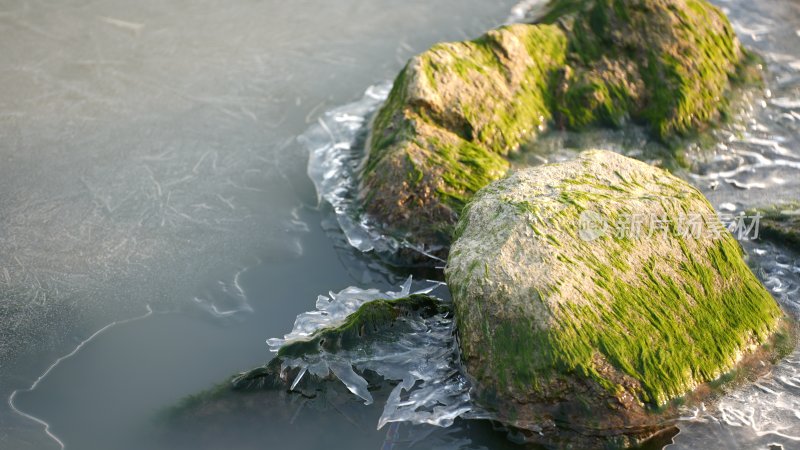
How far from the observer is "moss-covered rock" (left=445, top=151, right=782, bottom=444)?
13.2ft

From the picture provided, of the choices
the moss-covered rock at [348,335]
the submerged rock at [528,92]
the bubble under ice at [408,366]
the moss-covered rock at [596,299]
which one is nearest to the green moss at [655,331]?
the moss-covered rock at [596,299]

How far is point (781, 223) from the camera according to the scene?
18.3 feet

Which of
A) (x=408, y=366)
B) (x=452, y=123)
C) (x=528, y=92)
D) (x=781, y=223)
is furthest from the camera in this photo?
(x=528, y=92)

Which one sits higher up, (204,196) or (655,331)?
(655,331)

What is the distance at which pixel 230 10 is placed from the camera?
8.24m

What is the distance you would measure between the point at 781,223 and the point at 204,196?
4128 millimetres

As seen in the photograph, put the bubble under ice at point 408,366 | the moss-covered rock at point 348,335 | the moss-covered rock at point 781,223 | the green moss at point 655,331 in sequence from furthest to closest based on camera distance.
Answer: the moss-covered rock at point 781,223 → the moss-covered rock at point 348,335 → the bubble under ice at point 408,366 → the green moss at point 655,331

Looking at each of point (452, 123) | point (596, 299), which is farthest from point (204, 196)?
point (596, 299)

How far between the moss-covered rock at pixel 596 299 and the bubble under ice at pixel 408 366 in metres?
0.19

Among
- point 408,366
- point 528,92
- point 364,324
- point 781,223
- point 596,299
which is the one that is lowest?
point 408,366

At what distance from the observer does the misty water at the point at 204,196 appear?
429cm

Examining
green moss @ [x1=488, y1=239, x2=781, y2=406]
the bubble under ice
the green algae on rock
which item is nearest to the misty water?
the bubble under ice

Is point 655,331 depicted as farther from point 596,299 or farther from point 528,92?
point 528,92

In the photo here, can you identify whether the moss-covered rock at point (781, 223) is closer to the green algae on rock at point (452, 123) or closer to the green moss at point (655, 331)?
the green moss at point (655, 331)
